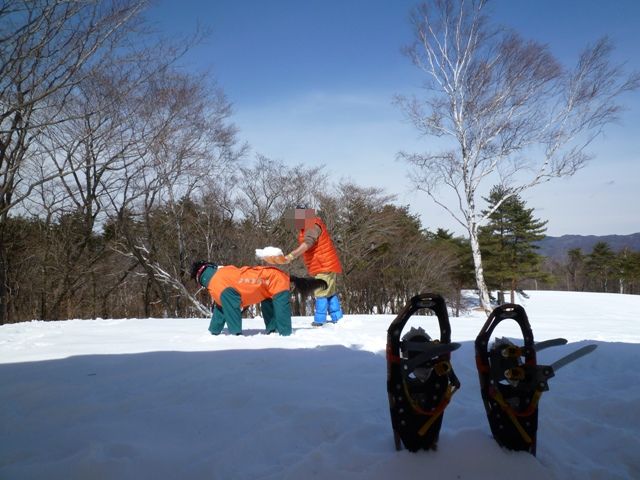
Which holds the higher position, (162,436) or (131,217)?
(131,217)

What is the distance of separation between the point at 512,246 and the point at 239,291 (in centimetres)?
3340

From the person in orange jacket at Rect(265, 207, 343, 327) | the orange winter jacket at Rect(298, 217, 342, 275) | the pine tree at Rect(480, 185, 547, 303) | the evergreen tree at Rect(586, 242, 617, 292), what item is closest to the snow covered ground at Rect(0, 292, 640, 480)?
the person in orange jacket at Rect(265, 207, 343, 327)

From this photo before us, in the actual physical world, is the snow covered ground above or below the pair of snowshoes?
below

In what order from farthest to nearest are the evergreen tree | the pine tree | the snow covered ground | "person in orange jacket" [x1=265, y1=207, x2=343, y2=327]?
the evergreen tree < the pine tree < "person in orange jacket" [x1=265, y1=207, x2=343, y2=327] < the snow covered ground

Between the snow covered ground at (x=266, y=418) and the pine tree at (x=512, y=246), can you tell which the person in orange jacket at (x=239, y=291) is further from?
the pine tree at (x=512, y=246)

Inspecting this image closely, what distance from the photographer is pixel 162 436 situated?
78.5 inches

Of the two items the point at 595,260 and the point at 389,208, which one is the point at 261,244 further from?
the point at 595,260

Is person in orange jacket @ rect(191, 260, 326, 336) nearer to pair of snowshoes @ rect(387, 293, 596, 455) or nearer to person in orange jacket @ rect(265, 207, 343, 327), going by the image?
person in orange jacket @ rect(265, 207, 343, 327)

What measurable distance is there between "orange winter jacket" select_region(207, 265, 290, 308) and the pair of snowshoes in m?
3.08

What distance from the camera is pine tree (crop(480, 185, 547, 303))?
106ft

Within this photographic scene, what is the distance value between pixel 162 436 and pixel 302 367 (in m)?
1.43

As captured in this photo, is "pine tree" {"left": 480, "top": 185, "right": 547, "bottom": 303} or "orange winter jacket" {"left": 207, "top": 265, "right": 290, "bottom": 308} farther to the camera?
"pine tree" {"left": 480, "top": 185, "right": 547, "bottom": 303}

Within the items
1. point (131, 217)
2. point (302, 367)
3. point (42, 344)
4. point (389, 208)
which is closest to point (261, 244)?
point (131, 217)

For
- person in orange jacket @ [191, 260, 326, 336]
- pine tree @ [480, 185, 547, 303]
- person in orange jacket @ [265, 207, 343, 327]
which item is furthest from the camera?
pine tree @ [480, 185, 547, 303]
